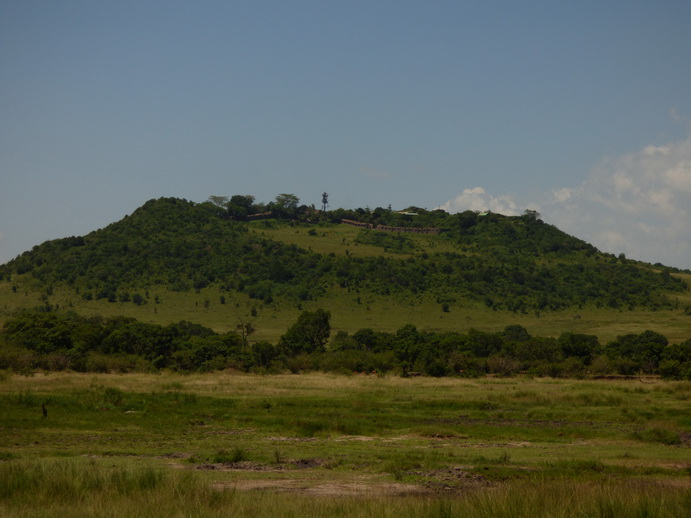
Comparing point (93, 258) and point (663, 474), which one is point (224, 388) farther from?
point (93, 258)

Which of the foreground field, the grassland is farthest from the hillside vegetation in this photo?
the foreground field

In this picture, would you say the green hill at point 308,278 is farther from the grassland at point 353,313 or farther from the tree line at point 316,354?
the tree line at point 316,354

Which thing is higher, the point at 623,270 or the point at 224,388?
the point at 623,270

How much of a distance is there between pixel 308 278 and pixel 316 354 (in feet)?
258

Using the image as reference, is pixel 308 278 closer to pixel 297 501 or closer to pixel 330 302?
pixel 330 302

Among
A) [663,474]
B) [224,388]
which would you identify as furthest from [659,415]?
[224,388]

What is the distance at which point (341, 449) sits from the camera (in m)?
24.1

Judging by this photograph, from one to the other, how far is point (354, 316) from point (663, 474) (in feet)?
369

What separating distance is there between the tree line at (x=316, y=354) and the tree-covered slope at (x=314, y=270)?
2696 inches

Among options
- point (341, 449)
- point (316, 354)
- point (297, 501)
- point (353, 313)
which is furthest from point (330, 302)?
point (297, 501)

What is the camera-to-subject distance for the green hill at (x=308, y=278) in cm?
13575

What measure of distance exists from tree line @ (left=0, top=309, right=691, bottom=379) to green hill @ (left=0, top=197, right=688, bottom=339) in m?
46.0

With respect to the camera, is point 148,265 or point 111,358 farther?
point 148,265

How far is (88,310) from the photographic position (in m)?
129
